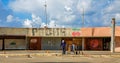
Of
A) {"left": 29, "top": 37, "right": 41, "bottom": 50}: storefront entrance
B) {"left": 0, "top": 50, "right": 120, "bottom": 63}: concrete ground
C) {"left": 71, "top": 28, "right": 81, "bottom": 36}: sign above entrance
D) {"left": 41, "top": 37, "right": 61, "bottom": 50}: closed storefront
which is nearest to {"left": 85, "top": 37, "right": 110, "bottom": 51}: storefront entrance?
{"left": 71, "top": 28, "right": 81, "bottom": 36}: sign above entrance

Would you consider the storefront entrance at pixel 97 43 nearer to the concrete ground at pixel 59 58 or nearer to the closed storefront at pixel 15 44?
the closed storefront at pixel 15 44

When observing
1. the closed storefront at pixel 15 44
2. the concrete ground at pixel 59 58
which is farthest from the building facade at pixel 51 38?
the concrete ground at pixel 59 58

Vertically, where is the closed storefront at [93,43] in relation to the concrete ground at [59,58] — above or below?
above

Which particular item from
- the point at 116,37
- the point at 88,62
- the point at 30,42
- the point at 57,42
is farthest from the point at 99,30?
the point at 88,62

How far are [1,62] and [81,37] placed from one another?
124ft

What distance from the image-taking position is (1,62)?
33.0 metres

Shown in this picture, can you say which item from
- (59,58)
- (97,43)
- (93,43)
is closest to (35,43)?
(93,43)

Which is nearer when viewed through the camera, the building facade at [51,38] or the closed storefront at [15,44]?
the building facade at [51,38]

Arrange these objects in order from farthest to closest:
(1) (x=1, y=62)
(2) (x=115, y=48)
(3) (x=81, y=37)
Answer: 1. (3) (x=81, y=37)
2. (2) (x=115, y=48)
3. (1) (x=1, y=62)

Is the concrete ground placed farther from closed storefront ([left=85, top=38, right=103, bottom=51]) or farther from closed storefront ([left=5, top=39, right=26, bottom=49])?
closed storefront ([left=85, top=38, right=103, bottom=51])

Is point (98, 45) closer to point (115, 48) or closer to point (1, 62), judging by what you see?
point (115, 48)

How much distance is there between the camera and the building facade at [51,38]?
6756 cm

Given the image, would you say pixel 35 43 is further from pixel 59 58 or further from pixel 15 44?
pixel 59 58

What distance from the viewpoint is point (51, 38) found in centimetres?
7088
